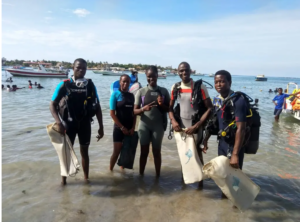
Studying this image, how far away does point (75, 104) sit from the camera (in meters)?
3.94

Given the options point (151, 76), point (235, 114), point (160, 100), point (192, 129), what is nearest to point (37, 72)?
point (151, 76)

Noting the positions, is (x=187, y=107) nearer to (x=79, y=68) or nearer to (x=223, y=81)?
(x=223, y=81)

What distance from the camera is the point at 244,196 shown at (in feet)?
10.8

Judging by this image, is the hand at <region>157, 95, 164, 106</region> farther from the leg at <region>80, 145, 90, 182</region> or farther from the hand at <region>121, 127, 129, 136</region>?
the leg at <region>80, 145, 90, 182</region>

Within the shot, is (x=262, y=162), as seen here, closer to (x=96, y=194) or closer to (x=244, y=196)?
(x=244, y=196)

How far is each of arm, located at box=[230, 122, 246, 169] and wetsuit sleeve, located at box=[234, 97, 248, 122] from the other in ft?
0.22

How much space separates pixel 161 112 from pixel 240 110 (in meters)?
1.52

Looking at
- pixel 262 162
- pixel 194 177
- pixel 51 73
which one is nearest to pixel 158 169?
pixel 194 177

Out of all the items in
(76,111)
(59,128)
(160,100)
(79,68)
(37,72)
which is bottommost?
(59,128)

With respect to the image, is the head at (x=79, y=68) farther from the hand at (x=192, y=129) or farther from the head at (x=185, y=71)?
the hand at (x=192, y=129)

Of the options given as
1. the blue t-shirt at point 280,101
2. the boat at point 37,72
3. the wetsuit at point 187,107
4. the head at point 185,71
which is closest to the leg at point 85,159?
the wetsuit at point 187,107

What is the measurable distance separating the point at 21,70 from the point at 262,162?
46.0 meters

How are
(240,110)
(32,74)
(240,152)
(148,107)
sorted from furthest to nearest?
(32,74) → (148,107) → (240,152) → (240,110)

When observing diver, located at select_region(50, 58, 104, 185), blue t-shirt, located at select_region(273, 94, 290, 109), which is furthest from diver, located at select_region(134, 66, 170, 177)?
blue t-shirt, located at select_region(273, 94, 290, 109)
